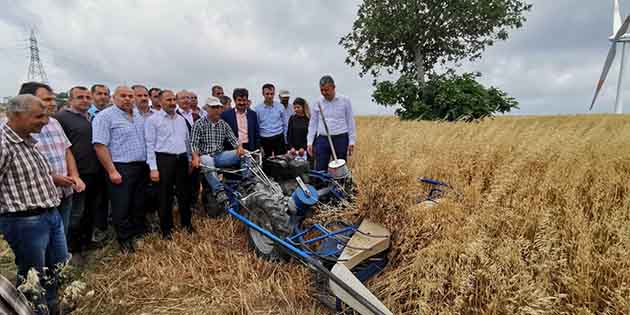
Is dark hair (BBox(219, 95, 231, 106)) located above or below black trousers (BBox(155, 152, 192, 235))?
above

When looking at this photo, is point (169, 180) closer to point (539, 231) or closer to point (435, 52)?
point (539, 231)

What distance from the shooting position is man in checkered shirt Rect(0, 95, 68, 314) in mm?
1927

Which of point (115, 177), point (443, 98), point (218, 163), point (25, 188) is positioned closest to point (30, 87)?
point (115, 177)

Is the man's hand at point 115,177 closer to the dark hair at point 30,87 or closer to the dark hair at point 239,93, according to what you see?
the dark hair at point 30,87

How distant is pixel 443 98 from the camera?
41.2 feet

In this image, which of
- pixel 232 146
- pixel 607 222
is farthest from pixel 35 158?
pixel 607 222

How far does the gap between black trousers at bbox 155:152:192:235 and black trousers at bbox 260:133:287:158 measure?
174 cm

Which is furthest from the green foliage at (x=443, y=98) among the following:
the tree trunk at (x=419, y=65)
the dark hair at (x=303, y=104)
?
the dark hair at (x=303, y=104)

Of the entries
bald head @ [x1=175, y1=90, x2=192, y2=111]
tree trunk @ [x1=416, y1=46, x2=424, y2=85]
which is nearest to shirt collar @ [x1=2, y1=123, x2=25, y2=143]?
bald head @ [x1=175, y1=90, x2=192, y2=111]

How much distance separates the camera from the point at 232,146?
425cm

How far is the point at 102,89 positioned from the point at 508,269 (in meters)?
5.02

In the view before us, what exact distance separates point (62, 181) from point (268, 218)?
1.75 m

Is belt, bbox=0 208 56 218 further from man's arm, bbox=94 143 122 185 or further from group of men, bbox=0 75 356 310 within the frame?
man's arm, bbox=94 143 122 185

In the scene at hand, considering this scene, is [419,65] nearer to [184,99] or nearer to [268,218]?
[184,99]
